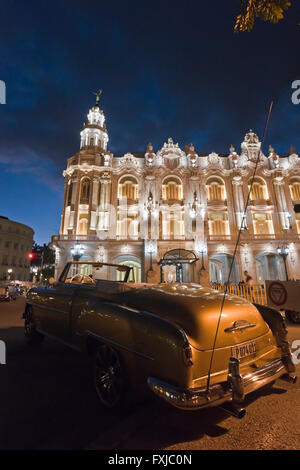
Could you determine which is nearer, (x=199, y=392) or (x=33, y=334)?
(x=199, y=392)

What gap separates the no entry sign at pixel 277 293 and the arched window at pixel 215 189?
2021 centimetres

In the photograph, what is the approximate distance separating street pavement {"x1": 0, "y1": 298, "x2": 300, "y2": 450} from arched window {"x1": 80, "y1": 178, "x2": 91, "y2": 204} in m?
24.9

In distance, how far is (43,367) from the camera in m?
3.32

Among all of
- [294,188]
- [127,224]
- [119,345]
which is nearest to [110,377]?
[119,345]

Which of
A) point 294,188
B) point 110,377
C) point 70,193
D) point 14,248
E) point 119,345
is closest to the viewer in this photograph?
point 119,345

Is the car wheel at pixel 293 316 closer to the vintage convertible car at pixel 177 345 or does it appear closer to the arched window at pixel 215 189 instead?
the vintage convertible car at pixel 177 345

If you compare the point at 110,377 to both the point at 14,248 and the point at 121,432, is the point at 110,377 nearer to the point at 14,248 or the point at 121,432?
the point at 121,432

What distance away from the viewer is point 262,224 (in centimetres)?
2620

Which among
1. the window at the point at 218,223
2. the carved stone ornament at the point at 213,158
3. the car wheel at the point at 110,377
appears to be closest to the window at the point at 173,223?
the window at the point at 218,223

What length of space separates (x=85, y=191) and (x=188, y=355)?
1074 inches

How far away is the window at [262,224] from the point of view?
2575 centimetres

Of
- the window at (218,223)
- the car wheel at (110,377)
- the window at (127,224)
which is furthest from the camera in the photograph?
the window at (218,223)

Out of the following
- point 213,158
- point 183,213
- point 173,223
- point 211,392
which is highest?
point 213,158
